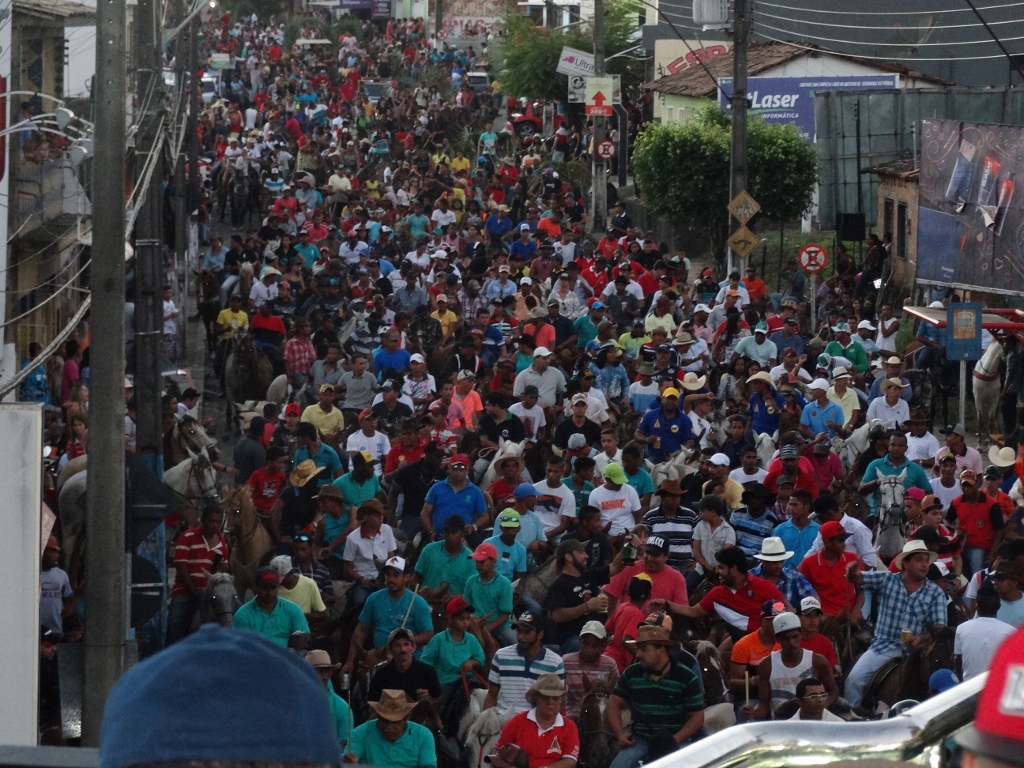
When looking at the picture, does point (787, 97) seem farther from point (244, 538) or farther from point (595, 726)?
point (595, 726)

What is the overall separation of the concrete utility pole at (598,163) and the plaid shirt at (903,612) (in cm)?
2675

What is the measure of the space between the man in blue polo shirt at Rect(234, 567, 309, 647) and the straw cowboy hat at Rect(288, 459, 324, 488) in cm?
306

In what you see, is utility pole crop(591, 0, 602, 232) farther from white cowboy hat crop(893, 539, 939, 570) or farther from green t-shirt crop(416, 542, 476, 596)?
white cowboy hat crop(893, 539, 939, 570)

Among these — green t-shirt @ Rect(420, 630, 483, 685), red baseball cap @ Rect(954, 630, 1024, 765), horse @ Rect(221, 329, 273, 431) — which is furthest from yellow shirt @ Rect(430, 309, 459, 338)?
red baseball cap @ Rect(954, 630, 1024, 765)

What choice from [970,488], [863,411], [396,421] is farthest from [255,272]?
[970,488]

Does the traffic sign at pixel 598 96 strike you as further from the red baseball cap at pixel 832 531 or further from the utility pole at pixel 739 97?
the red baseball cap at pixel 832 531

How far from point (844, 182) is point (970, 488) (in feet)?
73.2

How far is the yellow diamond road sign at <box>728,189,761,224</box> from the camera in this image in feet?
76.2

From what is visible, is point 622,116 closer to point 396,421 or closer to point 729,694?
point 396,421

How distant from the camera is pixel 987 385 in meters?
18.6

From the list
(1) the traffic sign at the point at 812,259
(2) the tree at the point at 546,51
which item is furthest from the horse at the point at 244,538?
(2) the tree at the point at 546,51

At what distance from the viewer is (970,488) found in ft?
42.1

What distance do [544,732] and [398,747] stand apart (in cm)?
76

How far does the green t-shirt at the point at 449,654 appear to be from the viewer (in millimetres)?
10312
